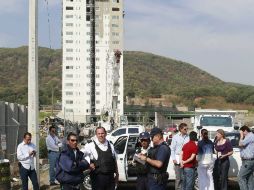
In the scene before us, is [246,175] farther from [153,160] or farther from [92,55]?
[92,55]

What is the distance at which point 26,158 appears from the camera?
12227mm

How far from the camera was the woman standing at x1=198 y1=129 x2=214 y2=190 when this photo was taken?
12.1 m

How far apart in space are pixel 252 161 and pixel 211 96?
18997 centimetres

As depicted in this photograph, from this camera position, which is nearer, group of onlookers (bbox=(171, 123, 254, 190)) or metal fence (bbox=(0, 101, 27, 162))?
group of onlookers (bbox=(171, 123, 254, 190))

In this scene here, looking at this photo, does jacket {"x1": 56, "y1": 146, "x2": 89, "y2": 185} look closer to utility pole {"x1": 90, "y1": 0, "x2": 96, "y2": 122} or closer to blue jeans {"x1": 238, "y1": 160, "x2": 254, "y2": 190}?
blue jeans {"x1": 238, "y1": 160, "x2": 254, "y2": 190}

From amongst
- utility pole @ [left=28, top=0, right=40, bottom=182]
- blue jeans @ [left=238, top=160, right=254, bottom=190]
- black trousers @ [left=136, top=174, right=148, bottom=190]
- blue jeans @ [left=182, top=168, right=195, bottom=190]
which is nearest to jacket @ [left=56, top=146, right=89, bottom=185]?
black trousers @ [left=136, top=174, right=148, bottom=190]

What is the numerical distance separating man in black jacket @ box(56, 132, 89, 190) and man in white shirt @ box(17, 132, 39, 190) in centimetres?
441

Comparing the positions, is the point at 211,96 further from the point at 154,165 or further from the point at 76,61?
the point at 154,165

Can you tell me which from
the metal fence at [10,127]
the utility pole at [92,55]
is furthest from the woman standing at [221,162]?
the utility pole at [92,55]

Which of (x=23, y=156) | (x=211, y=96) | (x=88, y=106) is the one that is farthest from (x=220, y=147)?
(x=211, y=96)

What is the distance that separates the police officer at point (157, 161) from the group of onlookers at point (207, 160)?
364cm

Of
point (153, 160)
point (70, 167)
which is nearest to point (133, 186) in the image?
point (153, 160)

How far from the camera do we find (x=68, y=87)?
411 ft

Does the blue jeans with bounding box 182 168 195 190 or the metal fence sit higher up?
the metal fence
